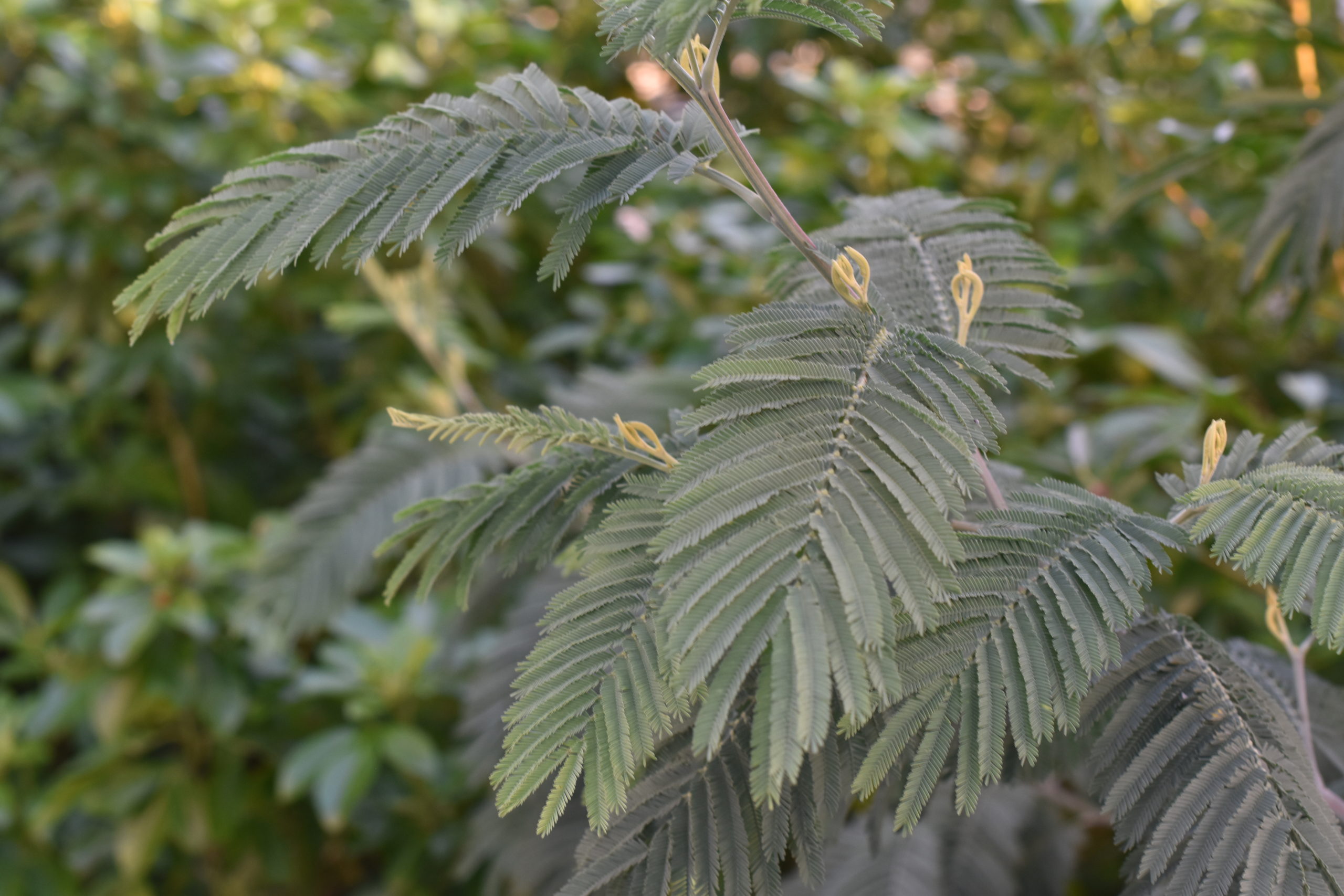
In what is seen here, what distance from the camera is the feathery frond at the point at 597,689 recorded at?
40cm

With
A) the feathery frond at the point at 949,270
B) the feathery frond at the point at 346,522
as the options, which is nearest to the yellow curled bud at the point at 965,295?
the feathery frond at the point at 949,270

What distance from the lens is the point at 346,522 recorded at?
1.08 metres

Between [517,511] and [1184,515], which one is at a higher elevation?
[517,511]

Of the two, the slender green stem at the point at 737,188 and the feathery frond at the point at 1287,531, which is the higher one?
the slender green stem at the point at 737,188

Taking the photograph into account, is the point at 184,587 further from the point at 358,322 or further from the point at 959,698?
the point at 959,698

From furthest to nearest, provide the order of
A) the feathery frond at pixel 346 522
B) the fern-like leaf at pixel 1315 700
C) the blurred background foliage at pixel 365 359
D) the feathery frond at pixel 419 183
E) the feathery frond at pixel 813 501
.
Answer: the blurred background foliage at pixel 365 359 → the feathery frond at pixel 346 522 → the fern-like leaf at pixel 1315 700 → the feathery frond at pixel 419 183 → the feathery frond at pixel 813 501

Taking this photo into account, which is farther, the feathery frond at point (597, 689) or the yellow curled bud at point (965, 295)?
the yellow curled bud at point (965, 295)

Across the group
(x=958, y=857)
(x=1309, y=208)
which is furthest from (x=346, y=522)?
(x=1309, y=208)

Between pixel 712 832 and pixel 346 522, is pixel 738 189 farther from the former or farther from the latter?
pixel 346 522

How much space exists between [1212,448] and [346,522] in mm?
891

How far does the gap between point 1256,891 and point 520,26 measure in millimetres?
1970

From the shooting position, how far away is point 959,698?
0.42 m

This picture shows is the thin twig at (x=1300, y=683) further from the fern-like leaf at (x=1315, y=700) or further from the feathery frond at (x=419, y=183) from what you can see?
the feathery frond at (x=419, y=183)

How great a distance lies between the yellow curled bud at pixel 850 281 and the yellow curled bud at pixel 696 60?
106 mm
